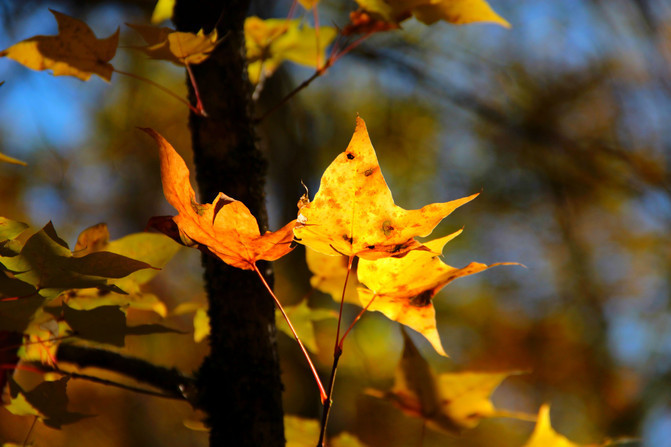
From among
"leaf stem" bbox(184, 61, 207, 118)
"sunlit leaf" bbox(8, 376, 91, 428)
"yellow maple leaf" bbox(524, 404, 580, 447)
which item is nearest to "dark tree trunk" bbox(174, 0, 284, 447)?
"leaf stem" bbox(184, 61, 207, 118)

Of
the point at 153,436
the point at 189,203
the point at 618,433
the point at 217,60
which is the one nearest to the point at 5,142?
the point at 153,436

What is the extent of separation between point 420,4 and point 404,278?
0.33 meters

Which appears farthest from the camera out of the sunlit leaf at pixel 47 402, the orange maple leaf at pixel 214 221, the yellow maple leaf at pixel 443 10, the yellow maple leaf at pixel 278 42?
the yellow maple leaf at pixel 278 42

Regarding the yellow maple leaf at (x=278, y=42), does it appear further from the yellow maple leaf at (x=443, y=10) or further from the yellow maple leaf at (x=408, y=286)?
the yellow maple leaf at (x=408, y=286)

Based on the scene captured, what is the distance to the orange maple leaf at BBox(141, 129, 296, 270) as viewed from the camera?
0.35 m

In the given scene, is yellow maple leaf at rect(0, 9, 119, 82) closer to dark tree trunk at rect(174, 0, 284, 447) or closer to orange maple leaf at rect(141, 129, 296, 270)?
dark tree trunk at rect(174, 0, 284, 447)

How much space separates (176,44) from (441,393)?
0.47 m

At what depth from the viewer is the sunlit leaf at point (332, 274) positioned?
1.88 ft

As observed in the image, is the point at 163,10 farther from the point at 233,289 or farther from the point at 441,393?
the point at 441,393

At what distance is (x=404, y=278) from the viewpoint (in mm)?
423

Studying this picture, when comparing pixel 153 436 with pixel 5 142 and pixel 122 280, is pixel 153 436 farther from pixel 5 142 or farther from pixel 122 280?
pixel 122 280

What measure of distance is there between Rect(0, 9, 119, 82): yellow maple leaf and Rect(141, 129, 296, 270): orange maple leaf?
0.23 metres

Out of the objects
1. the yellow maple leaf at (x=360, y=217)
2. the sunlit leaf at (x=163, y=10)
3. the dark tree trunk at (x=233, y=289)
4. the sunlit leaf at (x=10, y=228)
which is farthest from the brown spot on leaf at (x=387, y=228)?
the sunlit leaf at (x=163, y=10)

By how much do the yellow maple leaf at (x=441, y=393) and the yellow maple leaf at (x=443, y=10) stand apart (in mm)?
363
